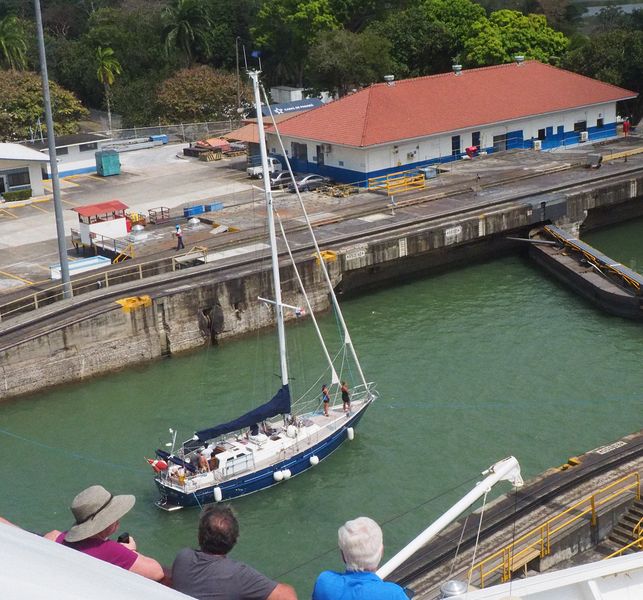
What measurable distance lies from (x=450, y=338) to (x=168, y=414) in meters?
9.36

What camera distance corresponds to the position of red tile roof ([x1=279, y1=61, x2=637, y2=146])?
48.6 metres

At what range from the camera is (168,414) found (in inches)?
1085

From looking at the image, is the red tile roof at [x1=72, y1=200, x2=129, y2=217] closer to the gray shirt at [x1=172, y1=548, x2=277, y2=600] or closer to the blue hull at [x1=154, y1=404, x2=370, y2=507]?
the blue hull at [x1=154, y1=404, x2=370, y2=507]

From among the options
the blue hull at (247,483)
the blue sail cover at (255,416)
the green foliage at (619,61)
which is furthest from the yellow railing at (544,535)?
the green foliage at (619,61)

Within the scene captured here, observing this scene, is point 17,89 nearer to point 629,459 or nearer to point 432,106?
point 432,106

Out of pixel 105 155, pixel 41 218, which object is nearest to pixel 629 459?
pixel 41 218

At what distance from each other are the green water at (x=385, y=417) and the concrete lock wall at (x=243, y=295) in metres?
0.72

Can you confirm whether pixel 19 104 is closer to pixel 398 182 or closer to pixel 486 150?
pixel 398 182

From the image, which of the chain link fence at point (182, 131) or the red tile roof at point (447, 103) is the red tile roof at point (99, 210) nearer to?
the red tile roof at point (447, 103)

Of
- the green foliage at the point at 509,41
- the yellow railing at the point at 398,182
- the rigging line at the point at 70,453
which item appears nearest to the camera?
the rigging line at the point at 70,453

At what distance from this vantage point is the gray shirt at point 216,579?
629 centimetres

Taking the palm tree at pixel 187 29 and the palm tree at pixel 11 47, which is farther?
Result: the palm tree at pixel 187 29

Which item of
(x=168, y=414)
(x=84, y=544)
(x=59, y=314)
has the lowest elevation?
(x=168, y=414)

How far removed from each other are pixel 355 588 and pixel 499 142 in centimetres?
4801
